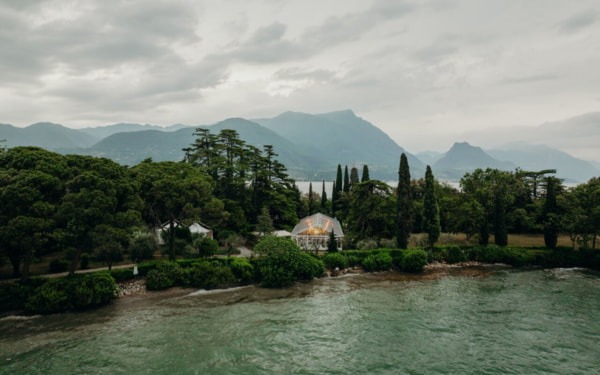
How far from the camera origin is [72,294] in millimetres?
21438

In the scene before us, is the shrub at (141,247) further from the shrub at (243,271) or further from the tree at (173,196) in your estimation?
the shrub at (243,271)

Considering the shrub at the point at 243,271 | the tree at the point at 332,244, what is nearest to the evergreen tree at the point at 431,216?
the tree at the point at 332,244

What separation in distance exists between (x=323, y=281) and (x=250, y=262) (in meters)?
6.76

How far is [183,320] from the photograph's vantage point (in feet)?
66.5

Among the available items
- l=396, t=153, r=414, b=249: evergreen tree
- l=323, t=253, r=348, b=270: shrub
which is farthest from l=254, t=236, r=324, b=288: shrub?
l=396, t=153, r=414, b=249: evergreen tree

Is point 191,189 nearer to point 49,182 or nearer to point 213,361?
point 49,182

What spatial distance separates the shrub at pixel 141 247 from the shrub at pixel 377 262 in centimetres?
2042

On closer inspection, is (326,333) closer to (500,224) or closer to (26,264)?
(26,264)

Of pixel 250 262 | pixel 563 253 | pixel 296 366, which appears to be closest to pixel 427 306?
pixel 296 366

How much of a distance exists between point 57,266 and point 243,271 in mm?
14815

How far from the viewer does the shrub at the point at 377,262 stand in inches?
1259

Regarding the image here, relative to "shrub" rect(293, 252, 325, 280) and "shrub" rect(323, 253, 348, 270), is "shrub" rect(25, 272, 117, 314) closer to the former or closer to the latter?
"shrub" rect(293, 252, 325, 280)

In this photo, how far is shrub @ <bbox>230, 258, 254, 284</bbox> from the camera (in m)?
27.5

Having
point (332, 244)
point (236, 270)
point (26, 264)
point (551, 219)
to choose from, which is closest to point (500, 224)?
point (551, 219)
